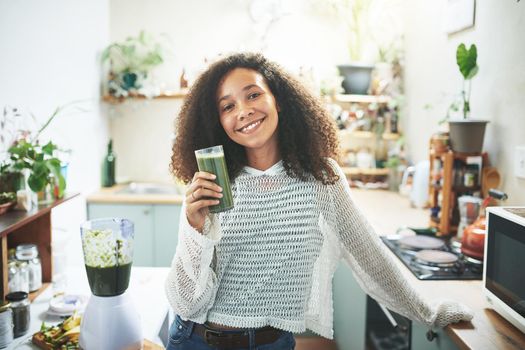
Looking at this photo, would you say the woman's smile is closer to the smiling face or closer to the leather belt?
the smiling face

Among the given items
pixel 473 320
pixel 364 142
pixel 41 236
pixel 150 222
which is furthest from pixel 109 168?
pixel 473 320

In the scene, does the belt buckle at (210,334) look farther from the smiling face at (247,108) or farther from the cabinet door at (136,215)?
the cabinet door at (136,215)

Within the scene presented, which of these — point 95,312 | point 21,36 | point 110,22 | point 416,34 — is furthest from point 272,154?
point 110,22

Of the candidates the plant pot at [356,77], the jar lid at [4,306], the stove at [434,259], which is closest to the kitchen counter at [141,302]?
the jar lid at [4,306]

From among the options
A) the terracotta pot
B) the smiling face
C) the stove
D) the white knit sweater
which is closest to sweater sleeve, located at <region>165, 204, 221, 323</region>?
the white knit sweater

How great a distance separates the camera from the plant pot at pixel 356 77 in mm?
3625

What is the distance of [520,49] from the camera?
197cm

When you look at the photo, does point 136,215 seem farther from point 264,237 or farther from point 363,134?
point 264,237

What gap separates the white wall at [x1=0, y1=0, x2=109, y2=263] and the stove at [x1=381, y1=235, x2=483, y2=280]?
71.6 inches

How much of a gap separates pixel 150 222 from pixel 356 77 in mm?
1812

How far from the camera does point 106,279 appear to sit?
1.37 meters

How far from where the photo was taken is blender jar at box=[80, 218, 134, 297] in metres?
1.35

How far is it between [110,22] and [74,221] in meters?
1.69

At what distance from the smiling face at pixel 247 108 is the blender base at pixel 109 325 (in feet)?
1.89
